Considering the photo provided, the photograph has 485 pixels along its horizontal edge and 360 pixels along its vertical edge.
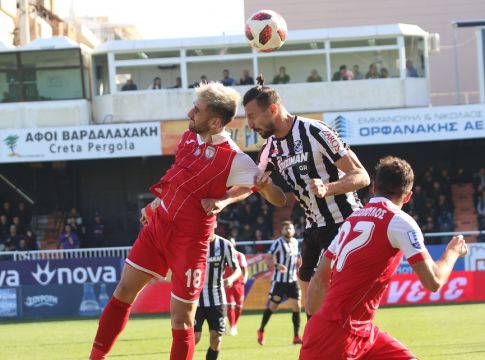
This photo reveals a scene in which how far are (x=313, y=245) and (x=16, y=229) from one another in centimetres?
2171

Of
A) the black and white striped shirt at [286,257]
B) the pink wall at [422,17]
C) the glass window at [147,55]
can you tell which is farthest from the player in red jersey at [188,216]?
the pink wall at [422,17]

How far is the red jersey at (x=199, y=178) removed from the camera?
7.43 metres

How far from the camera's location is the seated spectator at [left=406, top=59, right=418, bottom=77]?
32594 mm

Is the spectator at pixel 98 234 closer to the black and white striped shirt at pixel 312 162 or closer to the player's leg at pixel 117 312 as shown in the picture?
the black and white striped shirt at pixel 312 162

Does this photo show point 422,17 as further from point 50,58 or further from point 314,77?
point 50,58

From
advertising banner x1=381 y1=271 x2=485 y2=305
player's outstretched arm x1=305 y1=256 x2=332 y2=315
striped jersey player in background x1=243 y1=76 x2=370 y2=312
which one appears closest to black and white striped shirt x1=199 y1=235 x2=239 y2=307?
striped jersey player in background x1=243 y1=76 x2=370 y2=312

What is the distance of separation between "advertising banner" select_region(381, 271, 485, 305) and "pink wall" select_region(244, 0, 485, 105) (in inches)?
614

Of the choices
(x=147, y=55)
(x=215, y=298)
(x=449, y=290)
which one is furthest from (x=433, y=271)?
(x=147, y=55)

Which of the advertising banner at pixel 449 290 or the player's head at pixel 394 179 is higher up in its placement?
the player's head at pixel 394 179

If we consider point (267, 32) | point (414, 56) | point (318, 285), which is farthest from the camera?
point (414, 56)

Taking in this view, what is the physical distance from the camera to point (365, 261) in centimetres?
605

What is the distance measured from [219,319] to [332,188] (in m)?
5.76

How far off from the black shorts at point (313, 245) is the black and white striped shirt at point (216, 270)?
4587mm

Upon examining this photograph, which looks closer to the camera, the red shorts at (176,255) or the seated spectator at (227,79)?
the red shorts at (176,255)
